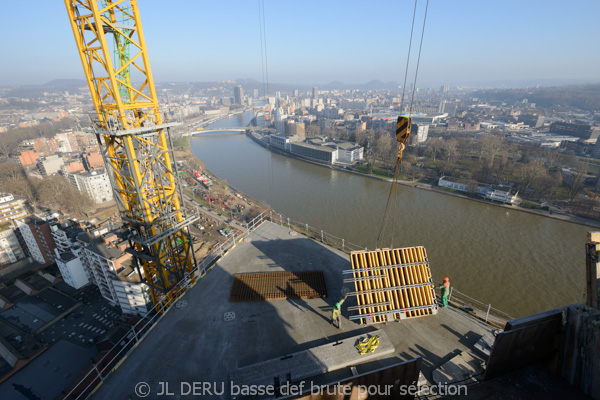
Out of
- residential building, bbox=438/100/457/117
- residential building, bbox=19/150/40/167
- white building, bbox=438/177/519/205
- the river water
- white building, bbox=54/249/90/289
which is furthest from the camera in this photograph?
residential building, bbox=438/100/457/117

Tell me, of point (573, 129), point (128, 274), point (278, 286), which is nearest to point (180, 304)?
point (278, 286)

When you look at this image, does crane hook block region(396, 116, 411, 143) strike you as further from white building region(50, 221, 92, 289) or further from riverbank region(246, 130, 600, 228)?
riverbank region(246, 130, 600, 228)

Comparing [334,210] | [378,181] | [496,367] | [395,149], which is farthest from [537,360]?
[395,149]

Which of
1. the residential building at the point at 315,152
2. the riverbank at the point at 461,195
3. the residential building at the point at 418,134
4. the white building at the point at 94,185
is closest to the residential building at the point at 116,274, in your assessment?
the white building at the point at 94,185

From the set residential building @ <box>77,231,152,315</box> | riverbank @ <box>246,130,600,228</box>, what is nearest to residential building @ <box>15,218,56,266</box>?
residential building @ <box>77,231,152,315</box>

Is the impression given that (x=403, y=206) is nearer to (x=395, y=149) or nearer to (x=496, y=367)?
(x=395, y=149)

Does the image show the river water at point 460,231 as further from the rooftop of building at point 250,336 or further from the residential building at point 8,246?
the residential building at point 8,246
